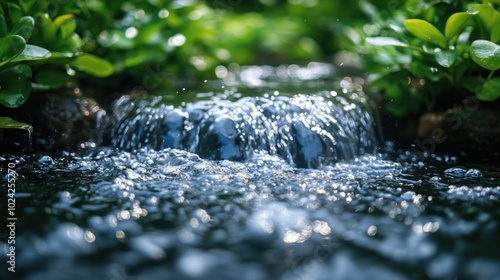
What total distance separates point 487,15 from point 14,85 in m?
2.40

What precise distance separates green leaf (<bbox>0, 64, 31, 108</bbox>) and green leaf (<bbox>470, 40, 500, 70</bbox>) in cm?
220

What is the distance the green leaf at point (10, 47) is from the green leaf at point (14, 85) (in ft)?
0.49

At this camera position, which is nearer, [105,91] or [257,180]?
[257,180]

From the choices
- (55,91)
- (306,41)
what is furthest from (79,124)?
(306,41)

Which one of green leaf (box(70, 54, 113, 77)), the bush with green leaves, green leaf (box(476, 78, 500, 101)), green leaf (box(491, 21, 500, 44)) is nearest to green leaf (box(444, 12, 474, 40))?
the bush with green leaves

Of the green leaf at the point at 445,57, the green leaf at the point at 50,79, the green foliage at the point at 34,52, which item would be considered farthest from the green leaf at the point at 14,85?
the green leaf at the point at 445,57

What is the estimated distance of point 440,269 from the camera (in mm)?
1541

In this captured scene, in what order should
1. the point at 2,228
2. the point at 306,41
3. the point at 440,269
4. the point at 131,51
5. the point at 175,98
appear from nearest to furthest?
the point at 440,269, the point at 2,228, the point at 175,98, the point at 131,51, the point at 306,41

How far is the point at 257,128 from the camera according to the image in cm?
276

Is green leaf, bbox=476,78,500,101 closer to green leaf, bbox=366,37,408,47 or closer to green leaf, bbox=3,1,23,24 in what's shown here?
green leaf, bbox=366,37,408,47

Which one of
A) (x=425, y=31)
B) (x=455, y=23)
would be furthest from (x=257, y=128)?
(x=455, y=23)

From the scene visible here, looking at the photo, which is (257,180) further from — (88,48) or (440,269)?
(88,48)

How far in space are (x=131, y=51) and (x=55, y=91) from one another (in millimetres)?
650

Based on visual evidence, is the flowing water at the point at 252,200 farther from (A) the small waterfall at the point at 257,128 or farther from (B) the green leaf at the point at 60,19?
(B) the green leaf at the point at 60,19
